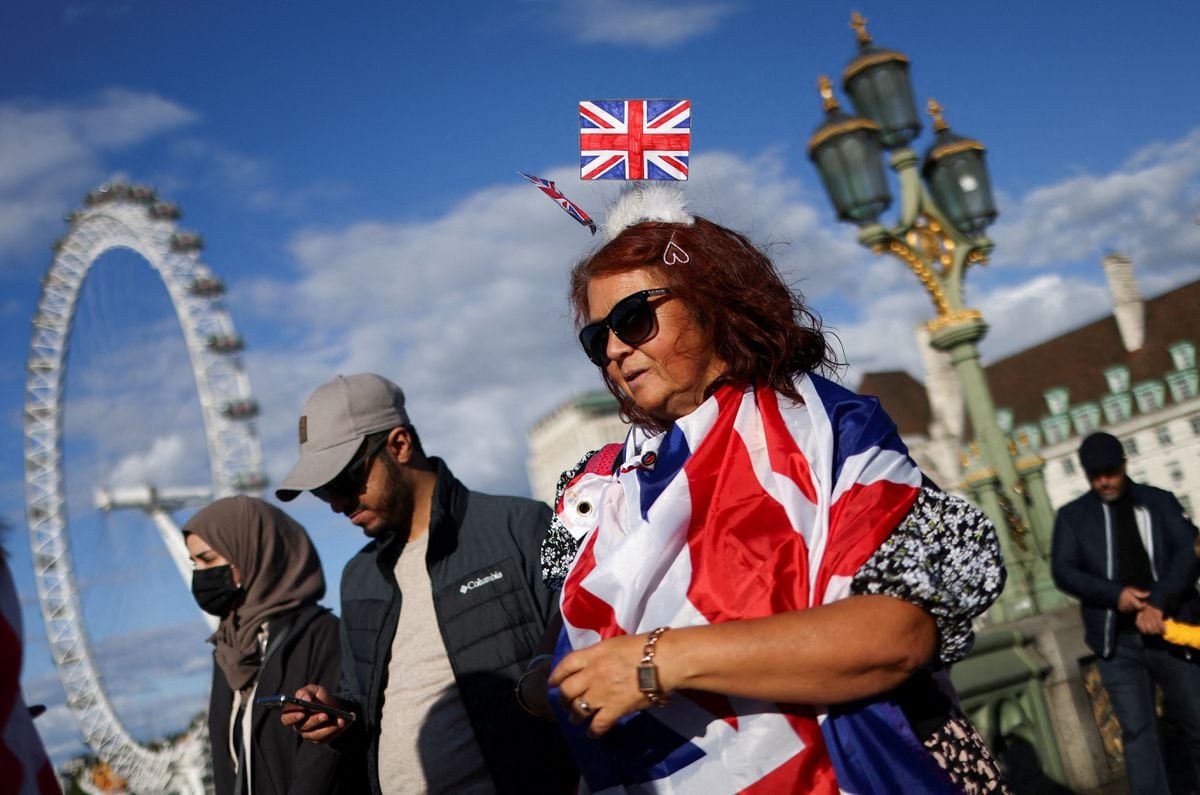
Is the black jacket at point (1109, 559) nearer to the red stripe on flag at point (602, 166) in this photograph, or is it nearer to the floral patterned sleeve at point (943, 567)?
the red stripe on flag at point (602, 166)

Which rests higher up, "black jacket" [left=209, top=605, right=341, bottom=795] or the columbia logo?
the columbia logo

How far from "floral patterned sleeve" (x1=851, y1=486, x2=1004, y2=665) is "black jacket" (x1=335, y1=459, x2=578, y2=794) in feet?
4.39

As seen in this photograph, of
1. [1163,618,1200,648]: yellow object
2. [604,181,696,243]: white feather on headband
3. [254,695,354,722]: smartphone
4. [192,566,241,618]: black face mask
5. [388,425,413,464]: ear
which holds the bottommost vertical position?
[1163,618,1200,648]: yellow object

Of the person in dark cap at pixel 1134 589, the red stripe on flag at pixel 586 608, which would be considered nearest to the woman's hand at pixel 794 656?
the red stripe on flag at pixel 586 608

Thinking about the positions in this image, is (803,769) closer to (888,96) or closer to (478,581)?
(478,581)

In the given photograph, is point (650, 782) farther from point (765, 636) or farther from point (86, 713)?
point (86, 713)

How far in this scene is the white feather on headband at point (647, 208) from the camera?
201 centimetres

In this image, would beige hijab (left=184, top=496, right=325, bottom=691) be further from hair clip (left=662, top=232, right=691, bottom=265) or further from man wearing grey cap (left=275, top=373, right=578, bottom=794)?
hair clip (left=662, top=232, right=691, bottom=265)

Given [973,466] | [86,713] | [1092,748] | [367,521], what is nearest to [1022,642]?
[1092,748]

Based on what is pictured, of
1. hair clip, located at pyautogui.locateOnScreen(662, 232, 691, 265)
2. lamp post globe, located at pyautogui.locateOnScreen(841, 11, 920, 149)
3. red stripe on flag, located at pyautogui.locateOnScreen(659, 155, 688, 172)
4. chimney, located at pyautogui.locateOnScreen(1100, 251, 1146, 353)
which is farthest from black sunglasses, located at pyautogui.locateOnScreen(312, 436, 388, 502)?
chimney, located at pyautogui.locateOnScreen(1100, 251, 1146, 353)

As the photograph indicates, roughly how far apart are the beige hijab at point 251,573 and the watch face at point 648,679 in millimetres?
2241

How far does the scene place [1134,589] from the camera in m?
4.95

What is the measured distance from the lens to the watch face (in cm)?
154

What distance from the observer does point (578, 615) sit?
5.77 feet
